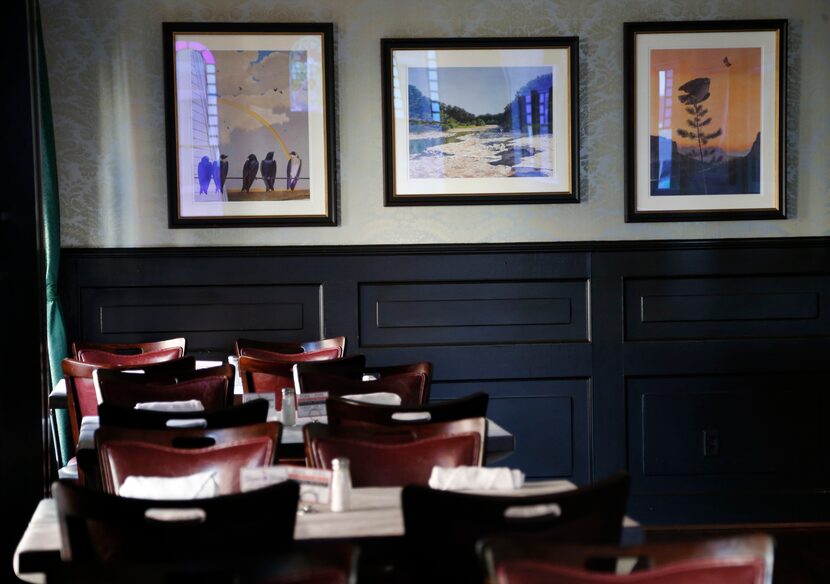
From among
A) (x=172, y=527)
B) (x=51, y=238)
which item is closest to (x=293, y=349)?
(x=51, y=238)

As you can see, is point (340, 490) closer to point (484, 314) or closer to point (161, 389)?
point (161, 389)

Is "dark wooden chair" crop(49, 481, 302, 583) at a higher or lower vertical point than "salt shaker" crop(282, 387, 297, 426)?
higher

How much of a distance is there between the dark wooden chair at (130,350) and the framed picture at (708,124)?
2.57 meters

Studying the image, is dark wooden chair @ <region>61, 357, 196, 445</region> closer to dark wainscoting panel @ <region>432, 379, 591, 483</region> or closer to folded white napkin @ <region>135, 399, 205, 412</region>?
folded white napkin @ <region>135, 399, 205, 412</region>

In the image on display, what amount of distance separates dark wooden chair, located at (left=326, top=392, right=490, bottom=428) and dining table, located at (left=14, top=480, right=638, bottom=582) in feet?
1.03

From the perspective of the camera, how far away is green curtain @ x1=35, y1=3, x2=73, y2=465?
5074 millimetres

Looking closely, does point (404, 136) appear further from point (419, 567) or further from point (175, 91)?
point (419, 567)

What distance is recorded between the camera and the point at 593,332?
18.1ft

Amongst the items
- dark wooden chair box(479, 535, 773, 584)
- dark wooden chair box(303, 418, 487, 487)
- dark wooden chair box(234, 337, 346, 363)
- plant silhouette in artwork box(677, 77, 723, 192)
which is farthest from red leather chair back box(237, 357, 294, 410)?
dark wooden chair box(479, 535, 773, 584)

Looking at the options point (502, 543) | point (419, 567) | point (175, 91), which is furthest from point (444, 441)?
point (175, 91)

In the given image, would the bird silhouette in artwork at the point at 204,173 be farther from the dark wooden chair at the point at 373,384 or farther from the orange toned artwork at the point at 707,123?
the orange toned artwork at the point at 707,123

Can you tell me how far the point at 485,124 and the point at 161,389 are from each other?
8.79ft

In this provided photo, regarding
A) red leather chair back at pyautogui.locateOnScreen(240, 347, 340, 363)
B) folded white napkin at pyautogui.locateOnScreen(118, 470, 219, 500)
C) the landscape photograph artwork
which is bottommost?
red leather chair back at pyautogui.locateOnScreen(240, 347, 340, 363)

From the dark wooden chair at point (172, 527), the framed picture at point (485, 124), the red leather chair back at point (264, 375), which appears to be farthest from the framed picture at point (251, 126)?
the dark wooden chair at point (172, 527)
